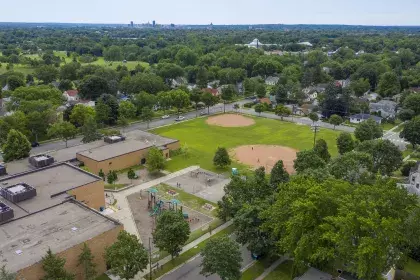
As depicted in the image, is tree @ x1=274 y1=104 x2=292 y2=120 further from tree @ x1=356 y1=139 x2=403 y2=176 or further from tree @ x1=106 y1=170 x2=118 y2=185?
tree @ x1=106 y1=170 x2=118 y2=185

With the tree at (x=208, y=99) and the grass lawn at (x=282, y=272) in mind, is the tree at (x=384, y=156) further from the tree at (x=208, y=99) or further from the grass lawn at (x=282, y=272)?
the tree at (x=208, y=99)

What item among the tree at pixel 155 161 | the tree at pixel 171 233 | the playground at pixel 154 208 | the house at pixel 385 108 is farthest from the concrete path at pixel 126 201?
the house at pixel 385 108

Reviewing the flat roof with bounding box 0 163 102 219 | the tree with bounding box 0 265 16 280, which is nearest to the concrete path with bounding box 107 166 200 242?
the flat roof with bounding box 0 163 102 219

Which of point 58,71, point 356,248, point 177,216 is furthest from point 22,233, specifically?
point 58,71

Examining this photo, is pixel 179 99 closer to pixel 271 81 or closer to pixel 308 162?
pixel 308 162

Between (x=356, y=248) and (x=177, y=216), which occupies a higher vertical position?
(x=356, y=248)

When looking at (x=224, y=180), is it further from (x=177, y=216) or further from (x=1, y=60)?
(x=1, y=60)

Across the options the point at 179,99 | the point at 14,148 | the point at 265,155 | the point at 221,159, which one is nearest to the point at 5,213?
the point at 14,148

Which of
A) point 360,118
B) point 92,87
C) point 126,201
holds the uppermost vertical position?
point 92,87
